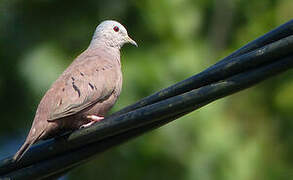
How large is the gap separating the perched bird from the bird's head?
2.15 feet

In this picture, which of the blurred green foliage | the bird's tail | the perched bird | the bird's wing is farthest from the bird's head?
the bird's tail

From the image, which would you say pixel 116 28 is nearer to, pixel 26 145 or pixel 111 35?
pixel 111 35

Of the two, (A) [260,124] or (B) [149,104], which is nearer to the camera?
(B) [149,104]

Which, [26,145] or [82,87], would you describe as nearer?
[26,145]

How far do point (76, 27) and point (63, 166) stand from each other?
4.77 m

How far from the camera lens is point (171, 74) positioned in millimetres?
7953

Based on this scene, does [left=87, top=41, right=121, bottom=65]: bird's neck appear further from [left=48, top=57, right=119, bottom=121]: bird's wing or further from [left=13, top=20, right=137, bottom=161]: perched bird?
[left=48, top=57, right=119, bottom=121]: bird's wing

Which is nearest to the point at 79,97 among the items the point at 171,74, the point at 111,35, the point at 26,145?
the point at 26,145

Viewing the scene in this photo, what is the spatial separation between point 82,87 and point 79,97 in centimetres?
14

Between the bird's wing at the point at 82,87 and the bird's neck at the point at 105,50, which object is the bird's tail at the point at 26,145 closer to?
the bird's wing at the point at 82,87

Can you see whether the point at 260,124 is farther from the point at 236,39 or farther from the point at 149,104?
the point at 149,104

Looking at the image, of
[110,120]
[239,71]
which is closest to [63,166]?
[110,120]

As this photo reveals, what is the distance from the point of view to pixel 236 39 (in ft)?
28.6

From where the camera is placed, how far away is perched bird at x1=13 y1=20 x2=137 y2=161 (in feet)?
17.5
